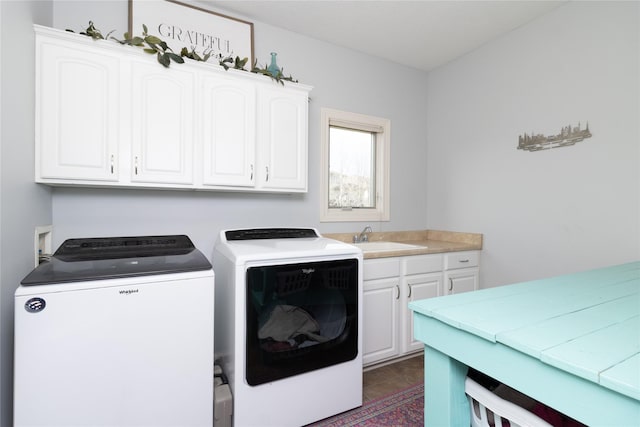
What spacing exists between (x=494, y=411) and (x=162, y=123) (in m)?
2.01

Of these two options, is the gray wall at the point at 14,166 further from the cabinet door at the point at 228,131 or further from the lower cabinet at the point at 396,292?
the lower cabinet at the point at 396,292

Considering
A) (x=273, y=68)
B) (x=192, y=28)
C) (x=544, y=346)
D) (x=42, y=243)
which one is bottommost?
(x=544, y=346)

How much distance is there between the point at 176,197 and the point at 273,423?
4.98ft

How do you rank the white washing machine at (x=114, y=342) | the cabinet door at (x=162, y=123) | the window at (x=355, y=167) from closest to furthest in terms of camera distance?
the white washing machine at (x=114, y=342) < the cabinet door at (x=162, y=123) < the window at (x=355, y=167)

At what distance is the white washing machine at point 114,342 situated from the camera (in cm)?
117

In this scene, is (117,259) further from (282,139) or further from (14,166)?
(282,139)

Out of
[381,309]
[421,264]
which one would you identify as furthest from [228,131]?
[421,264]

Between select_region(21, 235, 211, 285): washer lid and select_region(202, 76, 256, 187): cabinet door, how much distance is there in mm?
482

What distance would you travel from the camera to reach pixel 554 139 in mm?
2355

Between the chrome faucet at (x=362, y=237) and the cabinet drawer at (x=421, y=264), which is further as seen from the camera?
the chrome faucet at (x=362, y=237)

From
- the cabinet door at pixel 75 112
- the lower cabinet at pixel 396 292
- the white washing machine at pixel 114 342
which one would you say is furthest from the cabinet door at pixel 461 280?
the cabinet door at pixel 75 112

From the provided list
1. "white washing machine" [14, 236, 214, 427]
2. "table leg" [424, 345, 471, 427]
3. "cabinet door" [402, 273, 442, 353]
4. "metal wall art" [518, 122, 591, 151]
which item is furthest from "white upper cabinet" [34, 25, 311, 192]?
"metal wall art" [518, 122, 591, 151]

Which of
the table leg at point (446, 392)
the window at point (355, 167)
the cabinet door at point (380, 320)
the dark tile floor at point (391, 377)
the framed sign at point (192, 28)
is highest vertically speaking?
the framed sign at point (192, 28)

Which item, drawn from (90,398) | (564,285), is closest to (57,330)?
(90,398)
